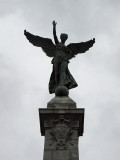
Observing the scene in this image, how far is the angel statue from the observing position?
2047 centimetres

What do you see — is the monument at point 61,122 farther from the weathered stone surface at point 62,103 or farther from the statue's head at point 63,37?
the statue's head at point 63,37

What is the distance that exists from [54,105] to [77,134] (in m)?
1.59

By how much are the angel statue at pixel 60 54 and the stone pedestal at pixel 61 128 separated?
5.93 ft

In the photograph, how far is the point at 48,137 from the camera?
18.0 meters

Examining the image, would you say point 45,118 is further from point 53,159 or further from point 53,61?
point 53,61

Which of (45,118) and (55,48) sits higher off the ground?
(55,48)

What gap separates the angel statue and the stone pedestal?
5.93 feet

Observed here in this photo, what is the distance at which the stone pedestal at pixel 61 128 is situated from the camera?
17.4 m

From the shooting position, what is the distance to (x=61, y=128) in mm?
17922

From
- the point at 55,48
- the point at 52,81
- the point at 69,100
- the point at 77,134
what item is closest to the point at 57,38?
the point at 55,48

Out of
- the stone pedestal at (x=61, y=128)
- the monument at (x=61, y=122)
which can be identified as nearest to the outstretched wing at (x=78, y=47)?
the monument at (x=61, y=122)

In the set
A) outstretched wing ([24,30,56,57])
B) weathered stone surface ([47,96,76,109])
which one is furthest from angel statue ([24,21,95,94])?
weathered stone surface ([47,96,76,109])

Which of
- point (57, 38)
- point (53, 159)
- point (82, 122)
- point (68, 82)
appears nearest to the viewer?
point (53, 159)

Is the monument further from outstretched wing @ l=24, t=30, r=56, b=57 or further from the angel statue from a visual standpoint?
outstretched wing @ l=24, t=30, r=56, b=57
